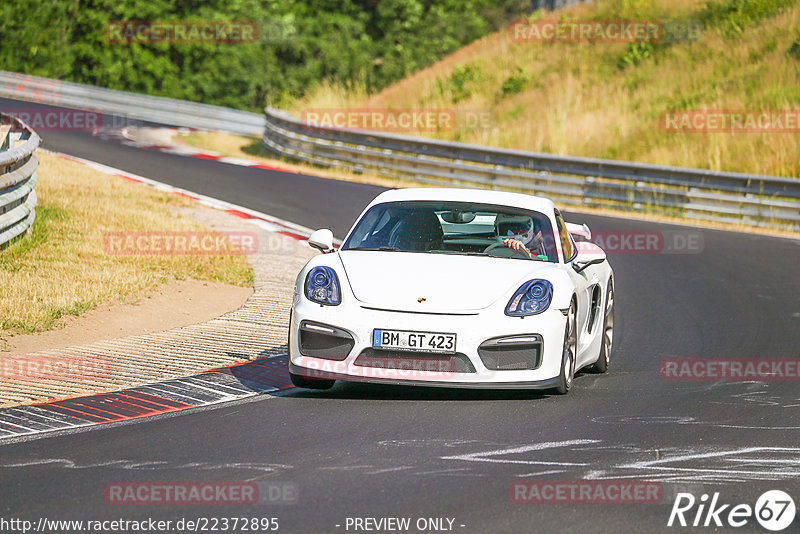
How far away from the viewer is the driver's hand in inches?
347

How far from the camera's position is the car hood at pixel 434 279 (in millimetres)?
7777

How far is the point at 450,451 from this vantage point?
6590mm

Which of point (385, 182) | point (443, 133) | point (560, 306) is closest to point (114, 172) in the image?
point (385, 182)

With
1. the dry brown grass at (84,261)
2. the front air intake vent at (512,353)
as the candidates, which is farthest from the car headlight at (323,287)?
the dry brown grass at (84,261)

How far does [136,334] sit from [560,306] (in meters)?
4.25

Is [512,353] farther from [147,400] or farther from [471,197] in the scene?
[147,400]

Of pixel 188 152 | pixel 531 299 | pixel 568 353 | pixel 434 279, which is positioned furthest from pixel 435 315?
pixel 188 152

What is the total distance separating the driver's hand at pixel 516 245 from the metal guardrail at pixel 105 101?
98.5 ft

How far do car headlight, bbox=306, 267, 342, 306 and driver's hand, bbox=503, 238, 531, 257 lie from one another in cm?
145

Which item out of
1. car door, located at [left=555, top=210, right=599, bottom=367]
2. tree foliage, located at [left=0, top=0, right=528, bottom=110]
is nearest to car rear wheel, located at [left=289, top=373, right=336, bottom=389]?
car door, located at [left=555, top=210, right=599, bottom=367]

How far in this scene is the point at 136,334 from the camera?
10633mm

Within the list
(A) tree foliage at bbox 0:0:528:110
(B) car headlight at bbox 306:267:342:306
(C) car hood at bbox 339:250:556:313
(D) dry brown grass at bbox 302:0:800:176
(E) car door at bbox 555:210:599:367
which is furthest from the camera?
(A) tree foliage at bbox 0:0:528:110

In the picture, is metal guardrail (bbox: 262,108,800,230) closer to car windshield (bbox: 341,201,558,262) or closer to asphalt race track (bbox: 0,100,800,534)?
asphalt race track (bbox: 0,100,800,534)

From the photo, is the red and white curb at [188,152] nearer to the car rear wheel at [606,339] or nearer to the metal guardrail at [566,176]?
the metal guardrail at [566,176]
